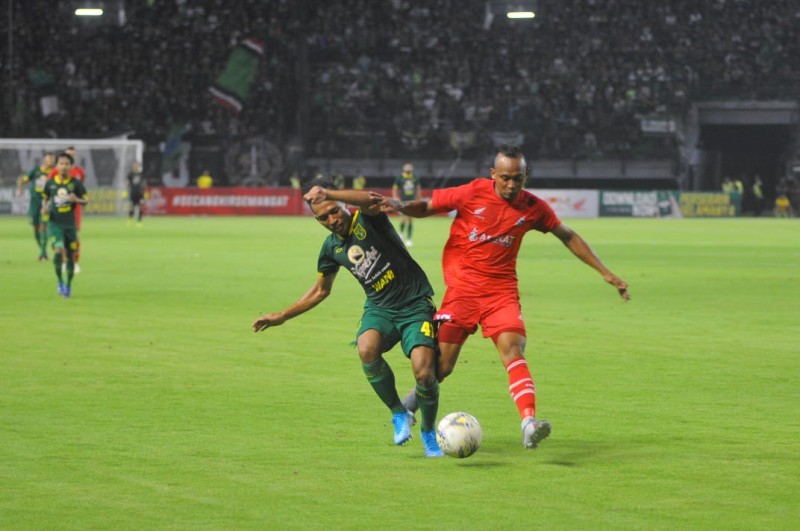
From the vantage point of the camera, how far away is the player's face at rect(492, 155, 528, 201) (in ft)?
25.5

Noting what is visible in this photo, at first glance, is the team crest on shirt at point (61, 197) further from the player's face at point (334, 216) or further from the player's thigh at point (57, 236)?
the player's face at point (334, 216)

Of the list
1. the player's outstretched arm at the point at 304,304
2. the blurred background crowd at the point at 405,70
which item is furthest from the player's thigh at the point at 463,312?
the blurred background crowd at the point at 405,70

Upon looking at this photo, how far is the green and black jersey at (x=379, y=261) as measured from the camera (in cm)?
805

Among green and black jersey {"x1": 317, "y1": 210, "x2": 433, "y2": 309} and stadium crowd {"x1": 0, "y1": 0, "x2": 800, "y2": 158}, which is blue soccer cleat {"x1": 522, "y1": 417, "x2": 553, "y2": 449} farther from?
stadium crowd {"x1": 0, "y1": 0, "x2": 800, "y2": 158}

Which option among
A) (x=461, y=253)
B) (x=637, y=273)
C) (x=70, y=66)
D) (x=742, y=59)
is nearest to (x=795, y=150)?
(x=742, y=59)

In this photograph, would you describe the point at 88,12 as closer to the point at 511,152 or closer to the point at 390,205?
the point at 511,152

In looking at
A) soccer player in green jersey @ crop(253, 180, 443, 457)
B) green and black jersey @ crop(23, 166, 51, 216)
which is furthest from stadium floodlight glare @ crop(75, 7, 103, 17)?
soccer player in green jersey @ crop(253, 180, 443, 457)

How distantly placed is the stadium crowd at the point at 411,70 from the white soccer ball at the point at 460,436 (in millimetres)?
50779

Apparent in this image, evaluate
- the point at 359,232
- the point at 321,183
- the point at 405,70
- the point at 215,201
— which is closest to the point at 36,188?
the point at 359,232

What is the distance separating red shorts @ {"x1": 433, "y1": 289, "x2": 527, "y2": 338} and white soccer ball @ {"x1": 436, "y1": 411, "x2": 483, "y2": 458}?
60cm

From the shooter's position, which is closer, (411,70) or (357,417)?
(357,417)

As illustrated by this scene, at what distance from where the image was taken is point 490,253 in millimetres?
8109

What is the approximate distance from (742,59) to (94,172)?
30.5 meters

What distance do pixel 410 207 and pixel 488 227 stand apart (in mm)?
649
